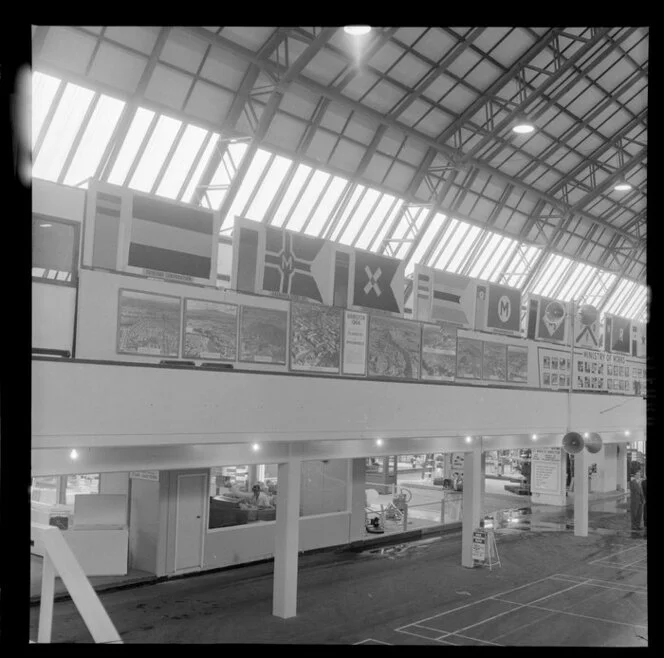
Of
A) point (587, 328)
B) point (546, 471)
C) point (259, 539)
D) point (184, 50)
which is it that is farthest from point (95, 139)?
point (546, 471)

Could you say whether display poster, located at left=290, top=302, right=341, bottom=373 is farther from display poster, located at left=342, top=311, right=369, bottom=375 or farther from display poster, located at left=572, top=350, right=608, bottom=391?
display poster, located at left=572, top=350, right=608, bottom=391

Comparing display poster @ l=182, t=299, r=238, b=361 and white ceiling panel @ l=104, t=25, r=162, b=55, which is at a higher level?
white ceiling panel @ l=104, t=25, r=162, b=55

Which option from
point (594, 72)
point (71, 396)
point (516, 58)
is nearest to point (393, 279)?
point (71, 396)

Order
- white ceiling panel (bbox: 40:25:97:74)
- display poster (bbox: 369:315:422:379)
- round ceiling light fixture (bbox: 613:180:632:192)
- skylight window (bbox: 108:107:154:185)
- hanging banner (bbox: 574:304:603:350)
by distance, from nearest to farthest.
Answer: display poster (bbox: 369:315:422:379), white ceiling panel (bbox: 40:25:97:74), skylight window (bbox: 108:107:154:185), hanging banner (bbox: 574:304:603:350), round ceiling light fixture (bbox: 613:180:632:192)

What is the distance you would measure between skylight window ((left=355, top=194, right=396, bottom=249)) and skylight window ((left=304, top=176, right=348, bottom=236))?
2.13m

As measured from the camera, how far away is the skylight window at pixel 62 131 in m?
18.1

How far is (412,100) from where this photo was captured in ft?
82.2

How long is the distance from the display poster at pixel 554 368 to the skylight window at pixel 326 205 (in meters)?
9.12

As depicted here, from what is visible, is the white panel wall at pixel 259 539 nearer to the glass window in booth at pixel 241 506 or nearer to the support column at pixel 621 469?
the glass window in booth at pixel 241 506

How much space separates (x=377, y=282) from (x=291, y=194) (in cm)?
986

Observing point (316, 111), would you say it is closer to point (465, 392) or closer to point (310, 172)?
point (310, 172)

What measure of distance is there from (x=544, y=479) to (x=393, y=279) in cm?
2141

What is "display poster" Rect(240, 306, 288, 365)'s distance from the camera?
13.1 m

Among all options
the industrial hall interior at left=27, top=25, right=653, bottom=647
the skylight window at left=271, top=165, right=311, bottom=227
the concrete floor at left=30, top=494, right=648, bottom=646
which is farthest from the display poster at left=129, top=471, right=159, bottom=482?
the skylight window at left=271, top=165, right=311, bottom=227
